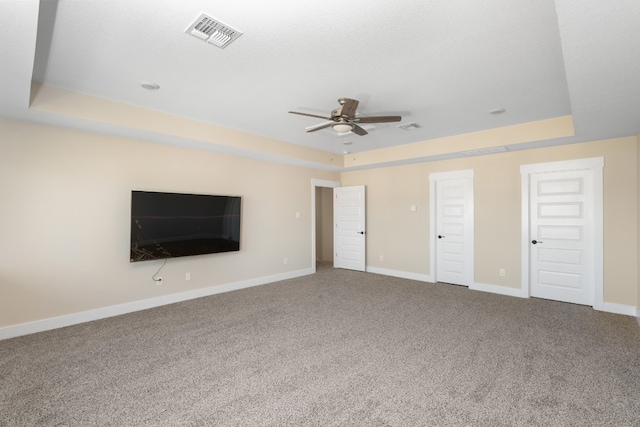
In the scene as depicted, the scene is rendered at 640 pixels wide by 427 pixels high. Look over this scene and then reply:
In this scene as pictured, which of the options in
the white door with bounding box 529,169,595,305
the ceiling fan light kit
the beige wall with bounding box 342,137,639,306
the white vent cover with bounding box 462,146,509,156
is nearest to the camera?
the ceiling fan light kit

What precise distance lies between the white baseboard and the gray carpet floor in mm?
174

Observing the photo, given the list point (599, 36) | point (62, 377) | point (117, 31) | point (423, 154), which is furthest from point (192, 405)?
point (423, 154)

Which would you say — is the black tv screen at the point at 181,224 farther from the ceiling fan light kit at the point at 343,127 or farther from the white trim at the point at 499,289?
the white trim at the point at 499,289

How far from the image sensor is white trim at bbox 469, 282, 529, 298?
4.95 m

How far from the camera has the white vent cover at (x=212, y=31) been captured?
2.10 metres

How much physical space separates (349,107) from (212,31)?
1408 mm

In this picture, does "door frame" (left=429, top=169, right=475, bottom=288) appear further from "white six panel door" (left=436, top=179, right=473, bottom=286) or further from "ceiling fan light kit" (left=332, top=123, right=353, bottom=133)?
"ceiling fan light kit" (left=332, top=123, right=353, bottom=133)

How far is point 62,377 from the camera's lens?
248 centimetres

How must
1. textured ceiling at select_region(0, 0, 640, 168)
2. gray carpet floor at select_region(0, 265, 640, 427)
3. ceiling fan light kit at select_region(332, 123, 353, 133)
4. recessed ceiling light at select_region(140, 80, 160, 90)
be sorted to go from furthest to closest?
ceiling fan light kit at select_region(332, 123, 353, 133), recessed ceiling light at select_region(140, 80, 160, 90), gray carpet floor at select_region(0, 265, 640, 427), textured ceiling at select_region(0, 0, 640, 168)

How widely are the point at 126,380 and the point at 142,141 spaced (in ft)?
10.6

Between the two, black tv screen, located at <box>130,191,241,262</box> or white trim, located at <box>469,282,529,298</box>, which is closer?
black tv screen, located at <box>130,191,241,262</box>

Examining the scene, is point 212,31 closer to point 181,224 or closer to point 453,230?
point 181,224

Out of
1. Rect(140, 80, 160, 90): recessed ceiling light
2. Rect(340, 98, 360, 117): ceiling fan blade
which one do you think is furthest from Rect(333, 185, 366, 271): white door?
Rect(140, 80, 160, 90): recessed ceiling light

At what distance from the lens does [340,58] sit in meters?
2.59
